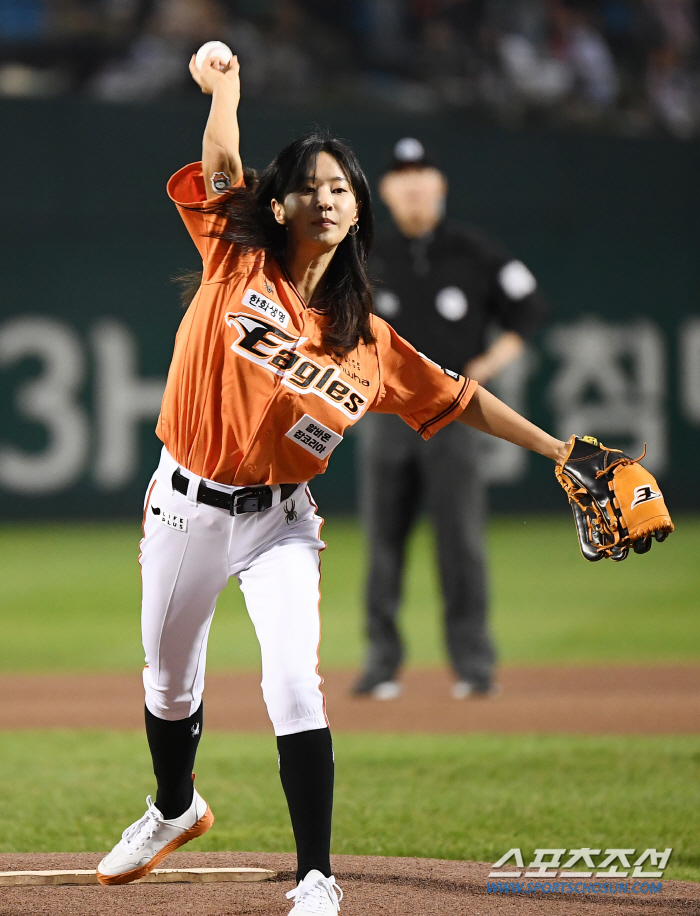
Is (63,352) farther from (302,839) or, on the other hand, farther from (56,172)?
(302,839)

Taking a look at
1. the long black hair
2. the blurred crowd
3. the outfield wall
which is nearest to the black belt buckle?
the long black hair

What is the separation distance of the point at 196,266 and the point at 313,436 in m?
10.4

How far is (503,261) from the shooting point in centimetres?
654

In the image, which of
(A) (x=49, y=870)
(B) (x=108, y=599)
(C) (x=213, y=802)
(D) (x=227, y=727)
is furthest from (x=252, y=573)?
(B) (x=108, y=599)

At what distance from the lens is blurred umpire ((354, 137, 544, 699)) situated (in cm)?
639

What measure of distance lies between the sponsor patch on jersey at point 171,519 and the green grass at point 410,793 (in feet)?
4.61

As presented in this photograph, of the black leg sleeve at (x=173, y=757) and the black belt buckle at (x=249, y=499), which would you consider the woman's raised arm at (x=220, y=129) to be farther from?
the black leg sleeve at (x=173, y=757)

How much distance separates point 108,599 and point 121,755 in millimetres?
4583

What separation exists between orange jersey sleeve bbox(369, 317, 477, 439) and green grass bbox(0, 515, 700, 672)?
12.4 ft

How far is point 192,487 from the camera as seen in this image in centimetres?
330

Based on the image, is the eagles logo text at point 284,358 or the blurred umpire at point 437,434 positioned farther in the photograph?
the blurred umpire at point 437,434

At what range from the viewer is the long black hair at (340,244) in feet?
10.7

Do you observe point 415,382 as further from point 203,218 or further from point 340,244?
point 203,218

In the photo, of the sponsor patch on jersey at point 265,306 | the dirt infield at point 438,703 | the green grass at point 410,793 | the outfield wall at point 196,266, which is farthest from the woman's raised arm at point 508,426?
the outfield wall at point 196,266
